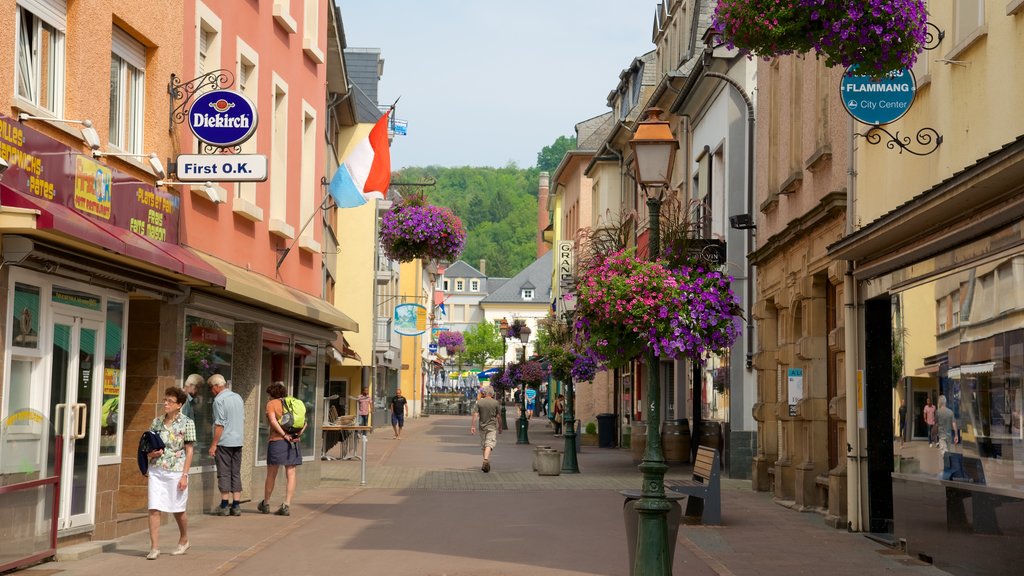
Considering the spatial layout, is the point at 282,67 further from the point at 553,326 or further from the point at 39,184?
the point at 553,326

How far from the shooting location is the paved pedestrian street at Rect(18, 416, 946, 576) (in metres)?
11.9

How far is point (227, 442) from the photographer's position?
16359mm

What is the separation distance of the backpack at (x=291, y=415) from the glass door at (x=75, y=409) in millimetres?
4335

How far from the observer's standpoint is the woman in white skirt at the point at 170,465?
1213 cm

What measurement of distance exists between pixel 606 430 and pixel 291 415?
76.3ft

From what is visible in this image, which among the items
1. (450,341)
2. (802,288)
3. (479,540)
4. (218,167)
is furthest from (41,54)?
(450,341)

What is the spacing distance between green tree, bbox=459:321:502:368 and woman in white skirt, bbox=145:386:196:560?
88.7 m

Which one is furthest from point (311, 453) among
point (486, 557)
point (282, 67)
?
point (486, 557)

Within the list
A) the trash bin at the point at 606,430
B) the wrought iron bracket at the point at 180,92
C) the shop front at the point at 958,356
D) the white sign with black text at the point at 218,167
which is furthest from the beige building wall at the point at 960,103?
the trash bin at the point at 606,430

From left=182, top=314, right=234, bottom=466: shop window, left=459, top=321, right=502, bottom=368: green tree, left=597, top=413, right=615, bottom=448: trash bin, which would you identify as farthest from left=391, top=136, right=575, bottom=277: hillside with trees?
left=182, top=314, right=234, bottom=466: shop window

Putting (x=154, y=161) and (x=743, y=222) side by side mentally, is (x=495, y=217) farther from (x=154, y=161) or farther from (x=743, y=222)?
(x=154, y=161)

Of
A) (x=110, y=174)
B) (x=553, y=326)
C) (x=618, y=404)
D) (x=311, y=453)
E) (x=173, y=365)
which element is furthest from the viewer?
(x=618, y=404)

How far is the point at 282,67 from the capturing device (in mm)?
20453

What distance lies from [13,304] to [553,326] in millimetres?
29258
